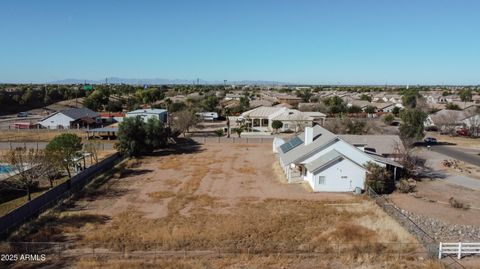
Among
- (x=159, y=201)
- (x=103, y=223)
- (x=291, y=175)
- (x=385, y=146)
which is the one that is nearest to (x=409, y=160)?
(x=385, y=146)

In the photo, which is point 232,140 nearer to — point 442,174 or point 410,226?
point 442,174

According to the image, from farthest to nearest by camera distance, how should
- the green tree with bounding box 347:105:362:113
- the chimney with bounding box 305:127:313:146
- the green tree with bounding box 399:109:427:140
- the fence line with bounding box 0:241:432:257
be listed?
the green tree with bounding box 347:105:362:113 < the green tree with bounding box 399:109:427:140 < the chimney with bounding box 305:127:313:146 < the fence line with bounding box 0:241:432:257

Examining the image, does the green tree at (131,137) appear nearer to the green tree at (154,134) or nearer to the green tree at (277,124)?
the green tree at (154,134)

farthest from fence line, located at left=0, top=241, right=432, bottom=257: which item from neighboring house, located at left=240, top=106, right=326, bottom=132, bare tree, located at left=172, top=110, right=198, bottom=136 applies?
neighboring house, located at left=240, top=106, right=326, bottom=132

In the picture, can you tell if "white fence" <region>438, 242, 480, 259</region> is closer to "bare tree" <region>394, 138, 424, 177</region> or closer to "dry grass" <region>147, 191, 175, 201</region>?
"bare tree" <region>394, 138, 424, 177</region>

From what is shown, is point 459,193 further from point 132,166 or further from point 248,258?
point 132,166
